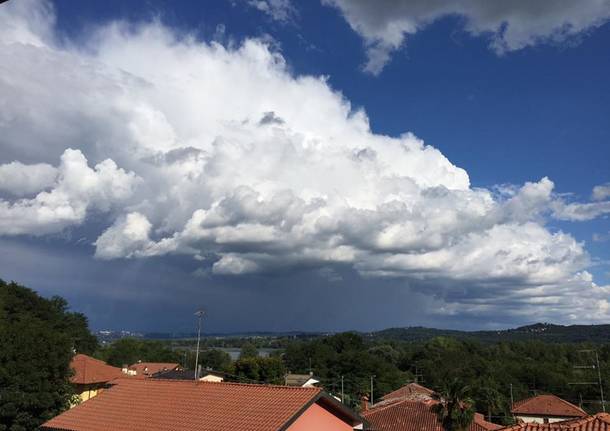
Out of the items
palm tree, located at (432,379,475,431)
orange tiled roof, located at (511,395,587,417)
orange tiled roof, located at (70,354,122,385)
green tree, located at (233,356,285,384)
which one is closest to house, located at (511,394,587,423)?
orange tiled roof, located at (511,395,587,417)

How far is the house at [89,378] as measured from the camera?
180 feet

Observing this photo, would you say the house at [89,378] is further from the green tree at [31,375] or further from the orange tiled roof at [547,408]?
the orange tiled roof at [547,408]

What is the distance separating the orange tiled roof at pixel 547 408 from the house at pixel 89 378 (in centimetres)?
5370

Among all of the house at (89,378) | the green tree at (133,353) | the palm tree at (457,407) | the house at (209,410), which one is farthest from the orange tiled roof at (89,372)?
the green tree at (133,353)

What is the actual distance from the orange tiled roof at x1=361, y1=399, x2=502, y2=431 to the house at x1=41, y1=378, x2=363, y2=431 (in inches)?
856

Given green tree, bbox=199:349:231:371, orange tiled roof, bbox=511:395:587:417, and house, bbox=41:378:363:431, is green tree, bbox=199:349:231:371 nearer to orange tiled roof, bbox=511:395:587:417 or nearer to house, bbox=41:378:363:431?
orange tiled roof, bbox=511:395:587:417

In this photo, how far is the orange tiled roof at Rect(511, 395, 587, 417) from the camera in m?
69.1

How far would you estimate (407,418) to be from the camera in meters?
47.3

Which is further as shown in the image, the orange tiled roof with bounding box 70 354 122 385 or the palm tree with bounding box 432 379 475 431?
the orange tiled roof with bounding box 70 354 122 385

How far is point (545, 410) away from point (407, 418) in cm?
3412

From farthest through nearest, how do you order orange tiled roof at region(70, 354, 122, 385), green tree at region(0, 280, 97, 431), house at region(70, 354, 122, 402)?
orange tiled roof at region(70, 354, 122, 385), house at region(70, 354, 122, 402), green tree at region(0, 280, 97, 431)

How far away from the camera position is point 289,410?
2264 cm

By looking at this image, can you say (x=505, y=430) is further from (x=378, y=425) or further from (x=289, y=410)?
(x=378, y=425)

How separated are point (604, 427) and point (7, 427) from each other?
35.5 meters
